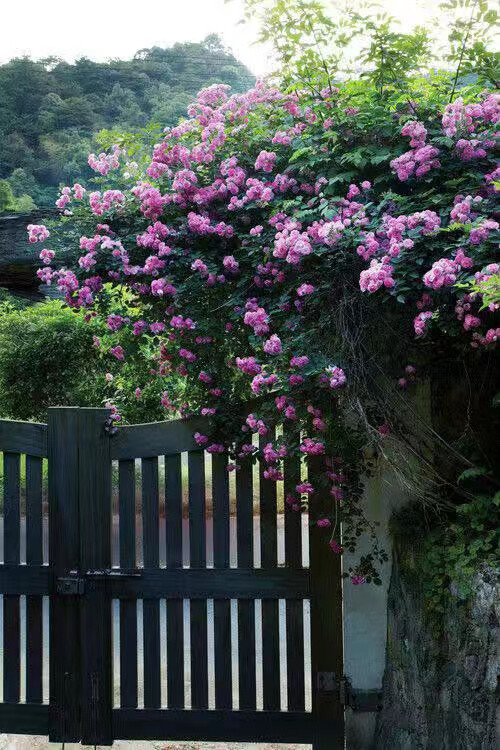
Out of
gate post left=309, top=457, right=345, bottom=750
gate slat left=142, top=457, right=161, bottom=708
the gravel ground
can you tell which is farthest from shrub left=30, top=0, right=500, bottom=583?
the gravel ground

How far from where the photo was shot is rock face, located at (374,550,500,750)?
282cm

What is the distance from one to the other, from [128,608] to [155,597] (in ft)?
0.51

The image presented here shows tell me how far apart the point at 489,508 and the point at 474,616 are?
1.45 feet

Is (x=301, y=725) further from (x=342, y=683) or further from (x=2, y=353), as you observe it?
(x=2, y=353)

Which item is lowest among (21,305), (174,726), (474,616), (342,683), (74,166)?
(174,726)

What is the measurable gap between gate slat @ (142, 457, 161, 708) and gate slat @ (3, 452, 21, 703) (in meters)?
0.66

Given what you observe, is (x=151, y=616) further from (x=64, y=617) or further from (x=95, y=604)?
(x=64, y=617)

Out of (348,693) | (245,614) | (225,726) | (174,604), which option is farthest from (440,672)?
(174,604)

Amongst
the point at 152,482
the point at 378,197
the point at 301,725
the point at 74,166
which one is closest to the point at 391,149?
the point at 378,197

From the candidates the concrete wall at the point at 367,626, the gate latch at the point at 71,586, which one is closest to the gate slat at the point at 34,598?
the gate latch at the point at 71,586

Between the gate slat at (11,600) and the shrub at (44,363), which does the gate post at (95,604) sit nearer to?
the gate slat at (11,600)

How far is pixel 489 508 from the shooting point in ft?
10.3

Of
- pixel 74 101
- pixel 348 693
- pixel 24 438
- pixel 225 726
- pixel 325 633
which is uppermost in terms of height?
pixel 74 101

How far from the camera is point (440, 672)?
3.20m
